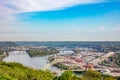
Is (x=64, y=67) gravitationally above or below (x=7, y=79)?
below

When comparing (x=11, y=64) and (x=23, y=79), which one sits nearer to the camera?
(x=23, y=79)

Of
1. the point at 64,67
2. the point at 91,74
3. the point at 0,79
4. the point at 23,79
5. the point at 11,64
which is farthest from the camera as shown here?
the point at 64,67

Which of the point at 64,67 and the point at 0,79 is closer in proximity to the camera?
the point at 0,79

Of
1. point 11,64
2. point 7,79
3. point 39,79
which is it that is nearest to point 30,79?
point 39,79

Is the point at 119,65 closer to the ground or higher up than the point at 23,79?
closer to the ground

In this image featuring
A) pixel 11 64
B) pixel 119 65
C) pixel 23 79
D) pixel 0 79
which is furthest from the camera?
pixel 119 65

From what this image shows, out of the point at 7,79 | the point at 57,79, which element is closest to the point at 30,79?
the point at 57,79

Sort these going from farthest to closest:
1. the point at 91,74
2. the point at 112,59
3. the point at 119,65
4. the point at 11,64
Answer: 1. the point at 112,59
2. the point at 119,65
3. the point at 91,74
4. the point at 11,64

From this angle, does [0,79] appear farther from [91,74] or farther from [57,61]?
[57,61]

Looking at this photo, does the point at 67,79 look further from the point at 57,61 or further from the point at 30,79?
the point at 57,61
